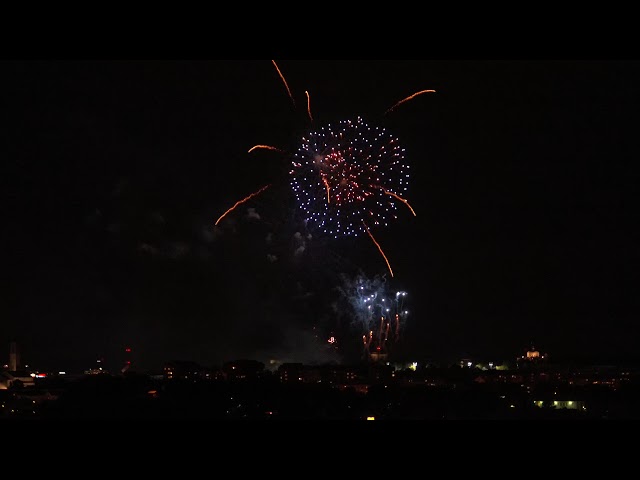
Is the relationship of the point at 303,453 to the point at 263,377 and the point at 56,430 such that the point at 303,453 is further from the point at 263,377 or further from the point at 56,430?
the point at 263,377

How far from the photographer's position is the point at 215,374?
31047mm

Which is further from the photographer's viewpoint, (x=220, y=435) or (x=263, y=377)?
(x=263, y=377)

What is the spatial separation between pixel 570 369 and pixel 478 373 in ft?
37.9

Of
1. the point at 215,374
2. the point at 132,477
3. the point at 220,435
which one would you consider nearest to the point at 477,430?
the point at 220,435

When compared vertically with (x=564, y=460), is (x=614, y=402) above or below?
below

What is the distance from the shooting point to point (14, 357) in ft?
108

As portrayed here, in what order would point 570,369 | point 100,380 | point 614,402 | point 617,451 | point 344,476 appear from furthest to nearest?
point 570,369, point 614,402, point 100,380, point 344,476, point 617,451

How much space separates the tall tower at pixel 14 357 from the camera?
32.4m

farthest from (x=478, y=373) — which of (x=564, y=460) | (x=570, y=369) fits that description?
(x=564, y=460)

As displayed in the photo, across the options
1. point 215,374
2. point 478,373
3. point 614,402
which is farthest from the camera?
point 478,373

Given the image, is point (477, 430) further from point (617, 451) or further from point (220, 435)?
point (220, 435)

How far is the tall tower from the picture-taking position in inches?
1275

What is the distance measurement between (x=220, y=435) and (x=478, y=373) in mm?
33400

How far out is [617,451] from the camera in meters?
3.05
